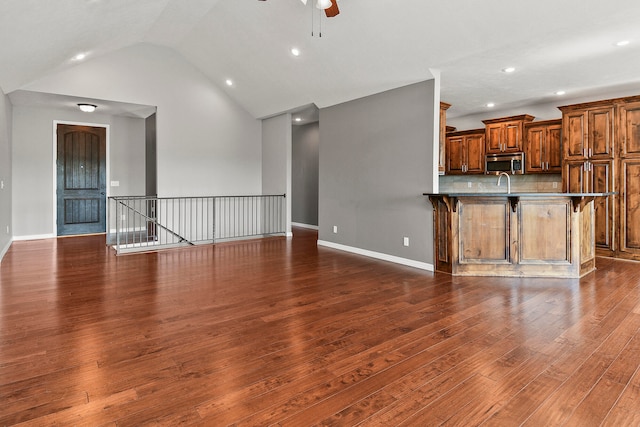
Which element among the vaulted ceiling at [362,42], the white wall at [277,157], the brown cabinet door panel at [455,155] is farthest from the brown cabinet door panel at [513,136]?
the white wall at [277,157]

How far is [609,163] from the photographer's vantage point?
6.32 m

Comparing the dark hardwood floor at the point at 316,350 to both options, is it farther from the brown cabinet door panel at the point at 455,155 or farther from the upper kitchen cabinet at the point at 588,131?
the brown cabinet door panel at the point at 455,155

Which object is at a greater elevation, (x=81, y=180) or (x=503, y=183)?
(x=81, y=180)

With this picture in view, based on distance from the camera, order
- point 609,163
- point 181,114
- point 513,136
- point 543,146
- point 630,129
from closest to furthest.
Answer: point 630,129
point 609,163
point 543,146
point 513,136
point 181,114

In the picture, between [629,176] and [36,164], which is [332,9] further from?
[36,164]

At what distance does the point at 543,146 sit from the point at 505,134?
76cm

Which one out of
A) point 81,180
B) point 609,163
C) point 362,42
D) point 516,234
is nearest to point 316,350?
point 516,234

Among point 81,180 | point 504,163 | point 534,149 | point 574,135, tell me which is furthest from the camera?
point 81,180

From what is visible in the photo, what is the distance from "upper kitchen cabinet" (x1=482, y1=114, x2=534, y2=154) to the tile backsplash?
65 cm

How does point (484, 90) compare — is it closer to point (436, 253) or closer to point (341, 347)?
point (436, 253)

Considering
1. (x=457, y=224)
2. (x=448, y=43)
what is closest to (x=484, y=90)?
(x=448, y=43)

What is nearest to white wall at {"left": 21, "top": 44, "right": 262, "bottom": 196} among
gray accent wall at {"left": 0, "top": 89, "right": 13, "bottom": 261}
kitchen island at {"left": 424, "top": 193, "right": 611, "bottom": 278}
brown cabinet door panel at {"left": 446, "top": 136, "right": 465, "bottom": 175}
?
gray accent wall at {"left": 0, "top": 89, "right": 13, "bottom": 261}

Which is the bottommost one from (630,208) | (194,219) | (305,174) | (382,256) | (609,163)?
(382,256)

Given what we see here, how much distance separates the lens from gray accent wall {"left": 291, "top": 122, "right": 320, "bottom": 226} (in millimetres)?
10727
